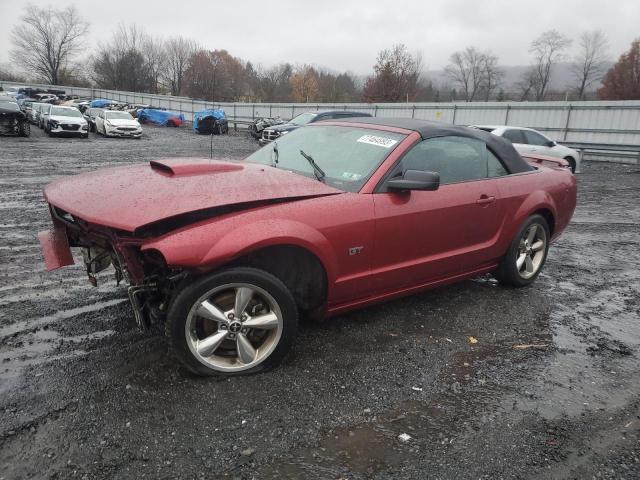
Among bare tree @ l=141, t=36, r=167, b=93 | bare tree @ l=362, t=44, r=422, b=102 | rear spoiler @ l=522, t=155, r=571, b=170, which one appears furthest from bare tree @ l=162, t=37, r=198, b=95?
rear spoiler @ l=522, t=155, r=571, b=170

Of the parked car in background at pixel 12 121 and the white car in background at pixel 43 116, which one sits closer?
the parked car in background at pixel 12 121

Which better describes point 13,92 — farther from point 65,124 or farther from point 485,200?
point 485,200

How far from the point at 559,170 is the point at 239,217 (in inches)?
153

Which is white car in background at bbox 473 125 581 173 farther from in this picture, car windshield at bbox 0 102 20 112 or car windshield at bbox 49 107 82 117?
car windshield at bbox 49 107 82 117

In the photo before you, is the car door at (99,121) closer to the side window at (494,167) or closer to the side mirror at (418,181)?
the side window at (494,167)

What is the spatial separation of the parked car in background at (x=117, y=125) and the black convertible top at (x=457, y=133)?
895 inches

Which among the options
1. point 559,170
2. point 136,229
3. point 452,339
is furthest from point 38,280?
point 559,170

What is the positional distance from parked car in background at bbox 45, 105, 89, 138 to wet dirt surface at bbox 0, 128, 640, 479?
20.0 metres

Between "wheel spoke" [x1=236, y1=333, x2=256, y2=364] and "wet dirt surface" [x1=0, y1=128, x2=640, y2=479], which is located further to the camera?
"wheel spoke" [x1=236, y1=333, x2=256, y2=364]

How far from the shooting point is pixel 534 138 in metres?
13.4

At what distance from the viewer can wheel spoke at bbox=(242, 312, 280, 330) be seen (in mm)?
2873

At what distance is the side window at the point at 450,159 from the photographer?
3.64 metres

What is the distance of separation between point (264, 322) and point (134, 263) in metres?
0.84

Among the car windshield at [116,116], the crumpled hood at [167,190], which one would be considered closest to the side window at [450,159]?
the crumpled hood at [167,190]
